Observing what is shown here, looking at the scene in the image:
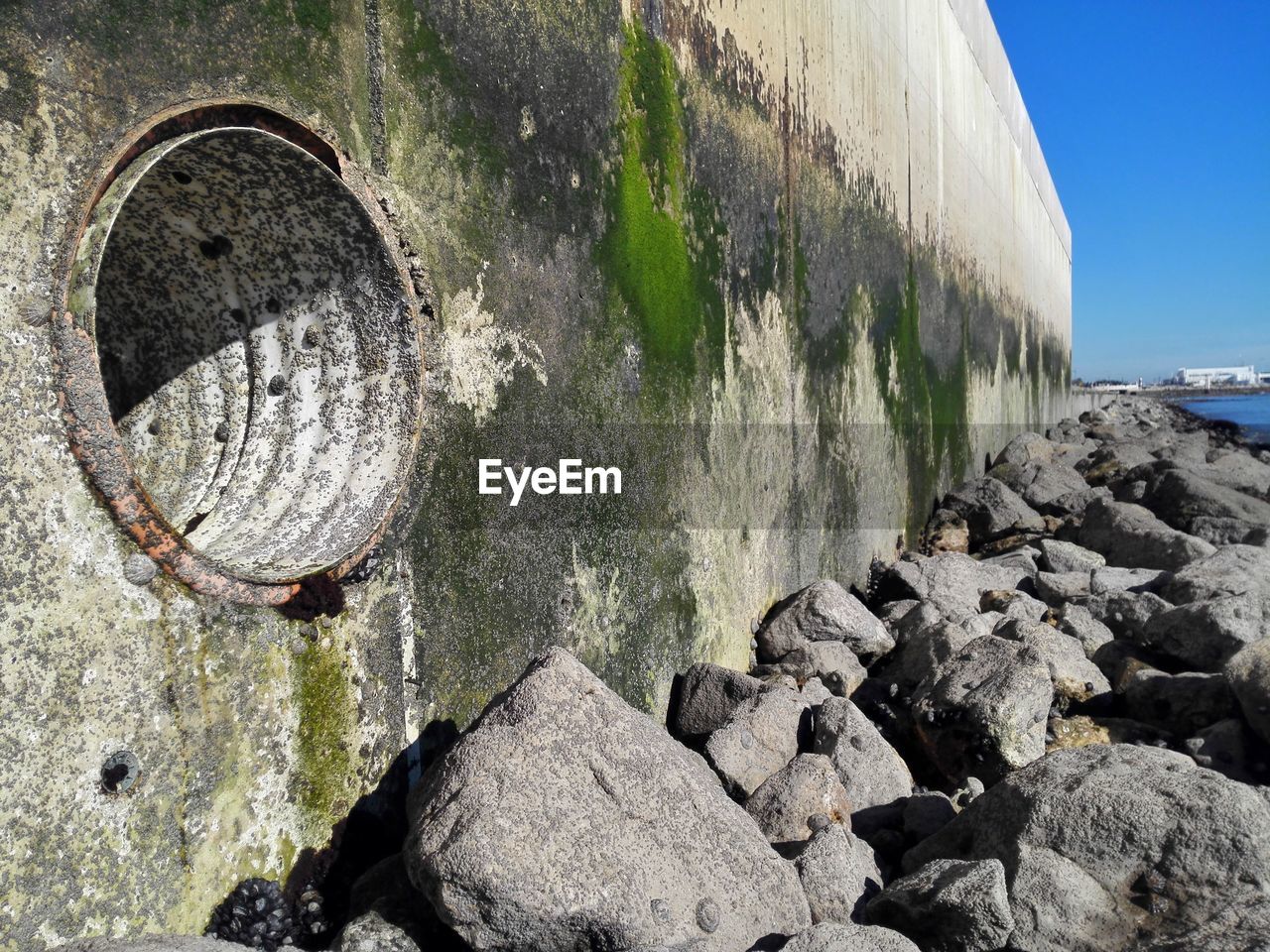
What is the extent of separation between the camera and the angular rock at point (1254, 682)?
9.98ft

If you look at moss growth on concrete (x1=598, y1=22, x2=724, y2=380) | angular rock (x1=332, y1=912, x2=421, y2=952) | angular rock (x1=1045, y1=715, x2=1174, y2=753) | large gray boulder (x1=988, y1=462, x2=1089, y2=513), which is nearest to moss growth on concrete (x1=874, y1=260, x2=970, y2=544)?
large gray boulder (x1=988, y1=462, x2=1089, y2=513)

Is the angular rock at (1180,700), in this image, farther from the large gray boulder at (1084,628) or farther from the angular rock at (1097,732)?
the large gray boulder at (1084,628)

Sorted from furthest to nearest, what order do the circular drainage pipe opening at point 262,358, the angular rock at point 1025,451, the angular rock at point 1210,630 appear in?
the angular rock at point 1025,451 → the angular rock at point 1210,630 → the circular drainage pipe opening at point 262,358

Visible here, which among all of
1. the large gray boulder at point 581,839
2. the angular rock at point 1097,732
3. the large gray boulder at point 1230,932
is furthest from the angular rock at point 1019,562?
the large gray boulder at point 581,839

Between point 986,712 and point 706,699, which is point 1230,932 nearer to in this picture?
point 986,712

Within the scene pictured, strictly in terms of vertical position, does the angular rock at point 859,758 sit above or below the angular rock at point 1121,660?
below

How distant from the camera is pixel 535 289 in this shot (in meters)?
2.75

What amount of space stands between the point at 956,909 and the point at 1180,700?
1.90 metres

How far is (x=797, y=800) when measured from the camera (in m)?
2.73

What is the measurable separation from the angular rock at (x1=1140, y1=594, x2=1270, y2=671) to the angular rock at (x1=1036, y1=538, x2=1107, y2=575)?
63.3 inches

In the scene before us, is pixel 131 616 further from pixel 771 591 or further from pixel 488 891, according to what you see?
pixel 771 591

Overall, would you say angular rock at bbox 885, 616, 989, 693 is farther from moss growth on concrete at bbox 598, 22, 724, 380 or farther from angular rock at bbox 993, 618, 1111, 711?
moss growth on concrete at bbox 598, 22, 724, 380

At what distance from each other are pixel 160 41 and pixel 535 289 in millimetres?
1152

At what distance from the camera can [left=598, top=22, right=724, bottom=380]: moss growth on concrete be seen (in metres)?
3.19
